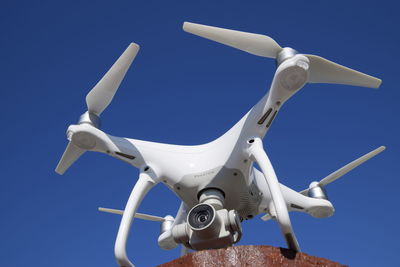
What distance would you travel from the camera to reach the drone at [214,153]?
315 inches

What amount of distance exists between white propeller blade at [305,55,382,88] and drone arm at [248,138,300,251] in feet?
6.33

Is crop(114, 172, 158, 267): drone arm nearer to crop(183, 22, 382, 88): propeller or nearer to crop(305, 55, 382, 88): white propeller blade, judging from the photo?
crop(183, 22, 382, 88): propeller

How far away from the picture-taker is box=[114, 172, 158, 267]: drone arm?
7578mm

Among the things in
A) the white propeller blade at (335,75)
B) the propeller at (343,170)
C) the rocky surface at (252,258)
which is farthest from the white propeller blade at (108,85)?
the propeller at (343,170)

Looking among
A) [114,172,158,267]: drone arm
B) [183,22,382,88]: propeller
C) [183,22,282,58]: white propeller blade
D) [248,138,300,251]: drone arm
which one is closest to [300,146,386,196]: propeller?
[183,22,382,88]: propeller

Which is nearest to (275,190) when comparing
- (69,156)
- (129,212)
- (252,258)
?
(252,258)

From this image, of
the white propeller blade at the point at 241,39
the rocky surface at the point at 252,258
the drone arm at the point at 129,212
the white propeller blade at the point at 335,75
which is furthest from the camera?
the white propeller blade at the point at 335,75

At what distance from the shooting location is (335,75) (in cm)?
919

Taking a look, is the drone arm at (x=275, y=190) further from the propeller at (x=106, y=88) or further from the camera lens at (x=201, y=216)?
the propeller at (x=106, y=88)

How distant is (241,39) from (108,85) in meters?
3.15

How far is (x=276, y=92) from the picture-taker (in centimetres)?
856

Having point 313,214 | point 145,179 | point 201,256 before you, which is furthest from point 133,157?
point 313,214

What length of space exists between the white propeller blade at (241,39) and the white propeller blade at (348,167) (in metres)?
4.30

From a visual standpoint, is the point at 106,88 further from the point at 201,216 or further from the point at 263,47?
the point at 201,216
